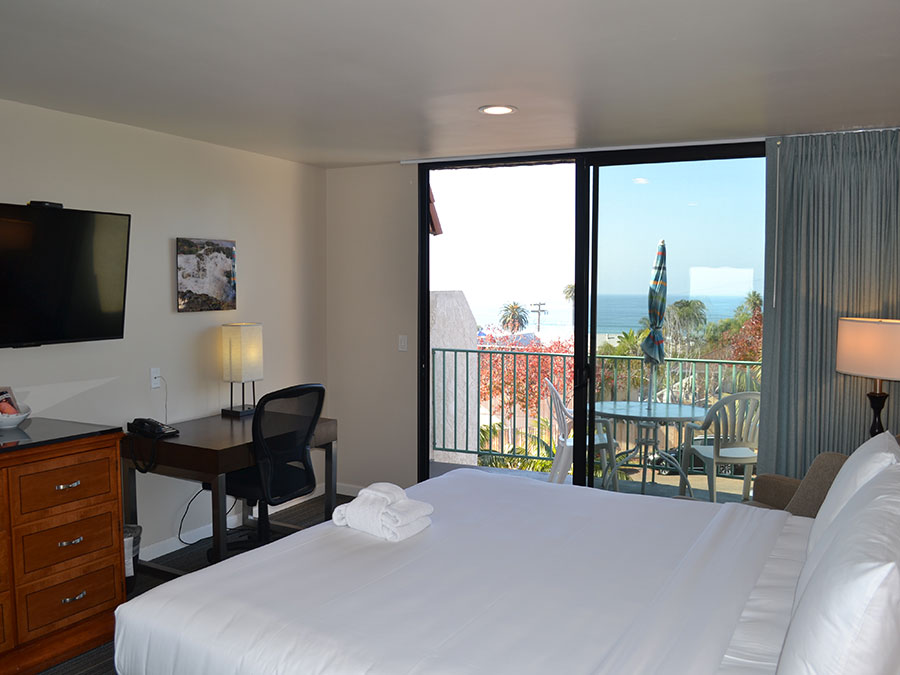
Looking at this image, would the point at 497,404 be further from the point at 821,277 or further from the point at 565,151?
the point at 821,277

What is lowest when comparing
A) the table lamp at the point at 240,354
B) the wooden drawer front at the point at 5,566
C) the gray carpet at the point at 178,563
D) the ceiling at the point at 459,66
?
the gray carpet at the point at 178,563

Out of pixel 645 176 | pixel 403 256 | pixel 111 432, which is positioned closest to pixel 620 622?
pixel 111 432

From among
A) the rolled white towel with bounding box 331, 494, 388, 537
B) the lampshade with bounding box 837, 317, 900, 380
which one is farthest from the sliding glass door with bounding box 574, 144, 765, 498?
the rolled white towel with bounding box 331, 494, 388, 537

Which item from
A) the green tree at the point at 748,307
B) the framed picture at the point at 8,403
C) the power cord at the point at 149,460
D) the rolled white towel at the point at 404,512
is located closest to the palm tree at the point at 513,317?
the green tree at the point at 748,307

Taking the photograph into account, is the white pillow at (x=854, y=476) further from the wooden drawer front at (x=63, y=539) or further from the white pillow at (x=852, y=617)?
the wooden drawer front at (x=63, y=539)

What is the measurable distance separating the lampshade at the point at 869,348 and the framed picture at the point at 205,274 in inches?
140

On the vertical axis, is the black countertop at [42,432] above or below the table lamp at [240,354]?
below

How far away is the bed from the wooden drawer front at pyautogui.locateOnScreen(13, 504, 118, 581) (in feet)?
3.63

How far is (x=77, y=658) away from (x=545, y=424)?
14.1ft

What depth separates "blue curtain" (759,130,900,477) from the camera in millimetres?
4023

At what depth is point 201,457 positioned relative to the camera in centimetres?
376

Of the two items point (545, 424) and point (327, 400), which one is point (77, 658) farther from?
point (545, 424)

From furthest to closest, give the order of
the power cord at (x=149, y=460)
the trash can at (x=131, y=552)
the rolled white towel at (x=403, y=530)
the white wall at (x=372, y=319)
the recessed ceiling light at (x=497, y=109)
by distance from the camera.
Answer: the white wall at (x=372, y=319)
the power cord at (x=149, y=460)
the trash can at (x=131, y=552)
the recessed ceiling light at (x=497, y=109)
the rolled white towel at (x=403, y=530)

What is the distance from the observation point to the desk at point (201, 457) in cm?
373
